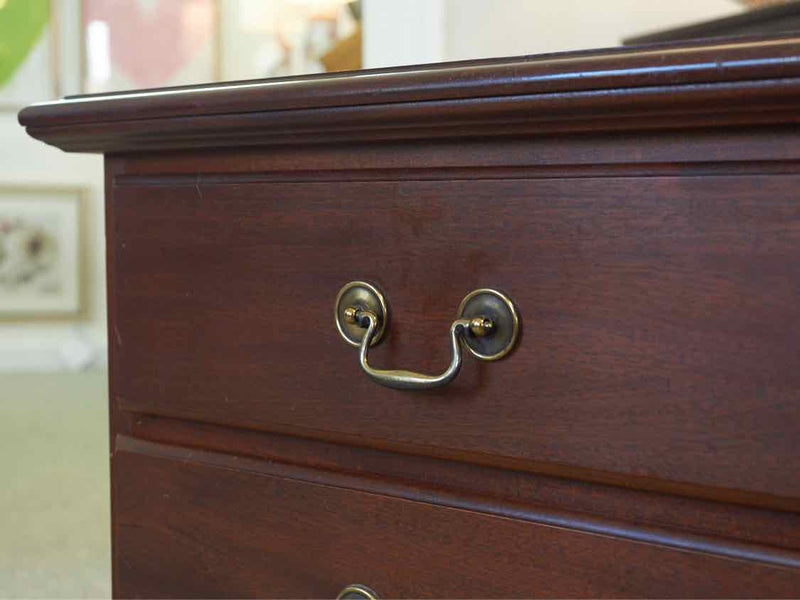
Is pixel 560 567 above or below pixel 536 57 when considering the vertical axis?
below

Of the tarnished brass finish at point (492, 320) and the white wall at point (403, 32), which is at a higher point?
the white wall at point (403, 32)

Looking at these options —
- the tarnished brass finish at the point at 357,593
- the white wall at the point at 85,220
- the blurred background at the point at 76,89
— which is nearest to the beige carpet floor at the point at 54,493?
the blurred background at the point at 76,89

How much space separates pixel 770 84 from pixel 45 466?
72.0 inches

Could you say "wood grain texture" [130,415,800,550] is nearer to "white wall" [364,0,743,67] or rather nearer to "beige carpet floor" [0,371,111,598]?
"white wall" [364,0,743,67]

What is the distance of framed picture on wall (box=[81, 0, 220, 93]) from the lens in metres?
3.27

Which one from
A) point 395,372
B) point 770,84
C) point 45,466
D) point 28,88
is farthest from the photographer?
point 28,88

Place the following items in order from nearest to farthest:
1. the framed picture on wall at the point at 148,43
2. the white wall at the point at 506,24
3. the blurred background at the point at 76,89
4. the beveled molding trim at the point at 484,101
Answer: the beveled molding trim at the point at 484,101 → the white wall at the point at 506,24 → the blurred background at the point at 76,89 → the framed picture on wall at the point at 148,43

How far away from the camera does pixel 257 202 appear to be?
507 mm

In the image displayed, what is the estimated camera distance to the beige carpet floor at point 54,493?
4.33 ft

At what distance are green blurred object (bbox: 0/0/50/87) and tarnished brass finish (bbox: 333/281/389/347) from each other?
10.2ft

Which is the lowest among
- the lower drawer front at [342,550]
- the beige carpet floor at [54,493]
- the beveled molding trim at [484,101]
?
the beige carpet floor at [54,493]

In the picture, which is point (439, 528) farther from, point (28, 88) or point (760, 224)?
point (28, 88)

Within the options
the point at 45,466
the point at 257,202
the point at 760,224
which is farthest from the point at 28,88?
the point at 760,224

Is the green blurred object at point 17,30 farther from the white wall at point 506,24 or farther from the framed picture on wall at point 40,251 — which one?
the white wall at point 506,24
